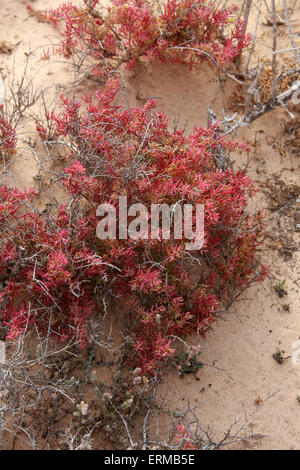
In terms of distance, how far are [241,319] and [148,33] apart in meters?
2.64

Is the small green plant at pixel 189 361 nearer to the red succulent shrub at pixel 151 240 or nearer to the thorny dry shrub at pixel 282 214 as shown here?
the red succulent shrub at pixel 151 240

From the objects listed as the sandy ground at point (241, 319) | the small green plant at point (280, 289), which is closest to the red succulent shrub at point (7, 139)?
the sandy ground at point (241, 319)

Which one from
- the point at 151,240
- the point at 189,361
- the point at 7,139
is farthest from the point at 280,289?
the point at 7,139

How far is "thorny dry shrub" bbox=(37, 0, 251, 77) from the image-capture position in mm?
4121

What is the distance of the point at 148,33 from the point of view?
4.19 metres

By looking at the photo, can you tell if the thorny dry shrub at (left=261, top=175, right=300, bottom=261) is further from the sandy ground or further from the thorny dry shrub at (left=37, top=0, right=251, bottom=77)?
the thorny dry shrub at (left=37, top=0, right=251, bottom=77)

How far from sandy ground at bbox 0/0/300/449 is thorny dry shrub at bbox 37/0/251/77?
0.27m

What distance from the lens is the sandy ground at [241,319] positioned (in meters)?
3.22

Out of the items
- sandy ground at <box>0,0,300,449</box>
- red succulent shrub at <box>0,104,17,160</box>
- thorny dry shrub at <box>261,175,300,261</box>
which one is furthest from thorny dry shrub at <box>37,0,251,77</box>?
thorny dry shrub at <box>261,175,300,261</box>

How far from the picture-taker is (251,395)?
3287 millimetres

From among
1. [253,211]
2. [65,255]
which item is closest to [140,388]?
[65,255]

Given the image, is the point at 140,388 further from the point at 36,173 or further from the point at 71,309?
the point at 36,173
